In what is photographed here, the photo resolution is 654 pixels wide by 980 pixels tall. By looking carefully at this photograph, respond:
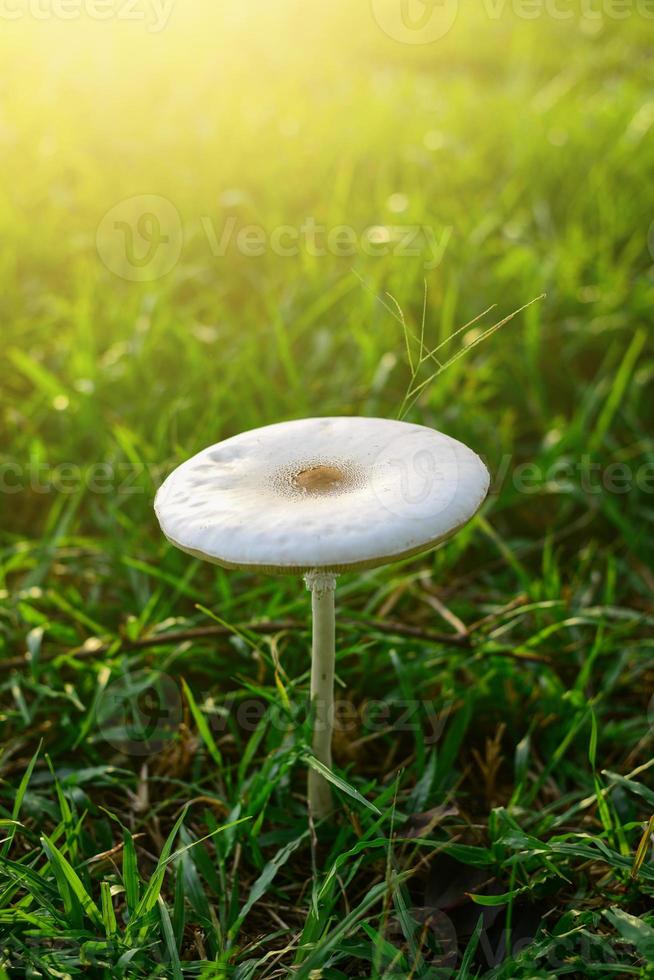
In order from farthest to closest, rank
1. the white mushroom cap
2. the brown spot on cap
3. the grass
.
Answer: the grass
the brown spot on cap
the white mushroom cap

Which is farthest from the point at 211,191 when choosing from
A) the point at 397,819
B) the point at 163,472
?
the point at 397,819

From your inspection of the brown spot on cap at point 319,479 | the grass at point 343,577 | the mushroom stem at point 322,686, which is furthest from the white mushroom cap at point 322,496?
the grass at point 343,577

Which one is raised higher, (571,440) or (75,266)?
(75,266)

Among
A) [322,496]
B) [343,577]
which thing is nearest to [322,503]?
[322,496]

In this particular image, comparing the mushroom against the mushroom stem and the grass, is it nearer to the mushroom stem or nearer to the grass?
the mushroom stem

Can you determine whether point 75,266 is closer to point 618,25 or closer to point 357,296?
point 357,296

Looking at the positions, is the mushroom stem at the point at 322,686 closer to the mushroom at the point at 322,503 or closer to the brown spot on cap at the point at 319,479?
the mushroom at the point at 322,503

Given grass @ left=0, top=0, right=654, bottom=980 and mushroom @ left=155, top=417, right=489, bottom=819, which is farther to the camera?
grass @ left=0, top=0, right=654, bottom=980

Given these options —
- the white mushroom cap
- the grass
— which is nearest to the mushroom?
the white mushroom cap
